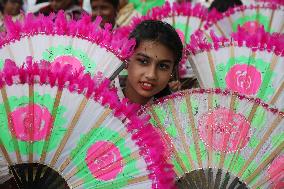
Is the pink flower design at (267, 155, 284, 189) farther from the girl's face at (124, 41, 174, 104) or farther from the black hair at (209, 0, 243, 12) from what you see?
the black hair at (209, 0, 243, 12)

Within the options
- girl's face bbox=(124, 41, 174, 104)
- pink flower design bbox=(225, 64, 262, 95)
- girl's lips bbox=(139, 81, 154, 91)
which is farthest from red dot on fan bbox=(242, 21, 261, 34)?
girl's lips bbox=(139, 81, 154, 91)

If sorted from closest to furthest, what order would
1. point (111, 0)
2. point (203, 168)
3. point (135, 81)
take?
point (203, 168)
point (135, 81)
point (111, 0)

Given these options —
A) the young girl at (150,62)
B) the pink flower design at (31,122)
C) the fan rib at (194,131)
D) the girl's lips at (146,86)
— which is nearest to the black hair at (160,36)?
the young girl at (150,62)

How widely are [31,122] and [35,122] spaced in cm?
1

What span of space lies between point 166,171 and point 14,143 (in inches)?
19.1

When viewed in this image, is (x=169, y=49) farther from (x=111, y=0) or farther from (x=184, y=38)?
(x=111, y=0)

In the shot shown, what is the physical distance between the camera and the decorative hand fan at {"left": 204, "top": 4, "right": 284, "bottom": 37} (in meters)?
3.46

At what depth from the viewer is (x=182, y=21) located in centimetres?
349

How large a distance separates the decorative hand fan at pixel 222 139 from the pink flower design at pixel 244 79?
50 centimetres

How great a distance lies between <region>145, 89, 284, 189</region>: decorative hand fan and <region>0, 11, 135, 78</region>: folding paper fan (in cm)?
28

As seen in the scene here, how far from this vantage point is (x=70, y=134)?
1.68m

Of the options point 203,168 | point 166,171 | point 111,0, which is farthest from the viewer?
point 111,0

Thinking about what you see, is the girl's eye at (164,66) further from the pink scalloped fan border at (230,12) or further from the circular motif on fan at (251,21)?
the circular motif on fan at (251,21)

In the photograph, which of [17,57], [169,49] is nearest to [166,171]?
[17,57]
